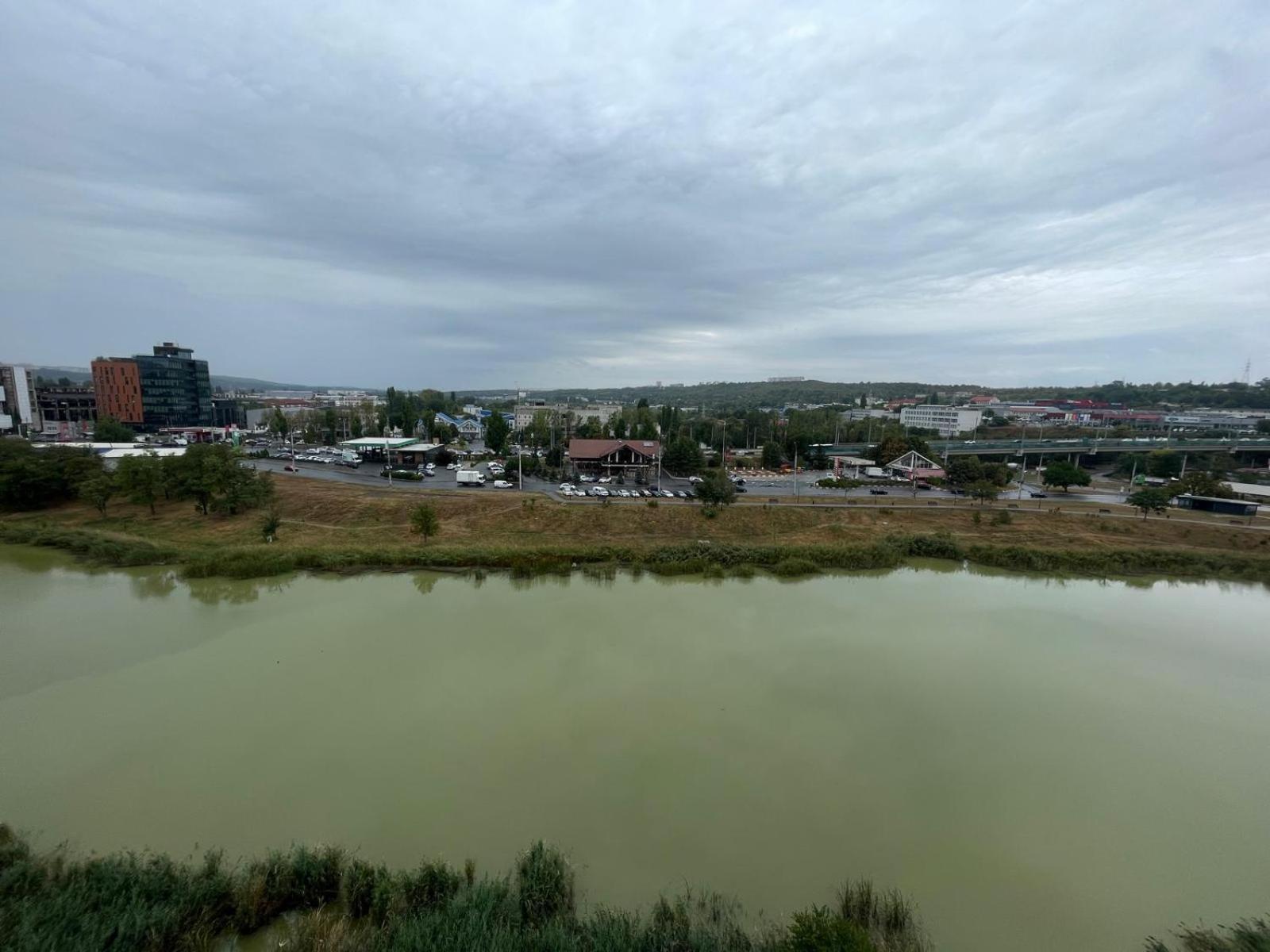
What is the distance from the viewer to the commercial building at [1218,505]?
16500 mm

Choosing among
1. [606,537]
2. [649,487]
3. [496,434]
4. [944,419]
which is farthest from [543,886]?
[944,419]

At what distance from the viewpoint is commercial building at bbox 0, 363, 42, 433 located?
30625 mm

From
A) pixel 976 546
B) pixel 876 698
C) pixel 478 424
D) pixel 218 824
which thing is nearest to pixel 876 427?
pixel 976 546

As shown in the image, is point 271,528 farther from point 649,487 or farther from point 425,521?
point 649,487

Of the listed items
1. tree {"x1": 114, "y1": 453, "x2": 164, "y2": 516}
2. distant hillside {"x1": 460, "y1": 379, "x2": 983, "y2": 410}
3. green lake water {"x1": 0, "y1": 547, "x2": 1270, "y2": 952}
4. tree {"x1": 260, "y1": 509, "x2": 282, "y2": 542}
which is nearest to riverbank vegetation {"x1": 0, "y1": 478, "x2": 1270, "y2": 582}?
tree {"x1": 260, "y1": 509, "x2": 282, "y2": 542}

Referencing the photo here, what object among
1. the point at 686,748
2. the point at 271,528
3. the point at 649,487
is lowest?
the point at 686,748

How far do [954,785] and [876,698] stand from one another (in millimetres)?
1478

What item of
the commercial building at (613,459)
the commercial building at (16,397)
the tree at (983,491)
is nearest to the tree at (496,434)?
the commercial building at (613,459)

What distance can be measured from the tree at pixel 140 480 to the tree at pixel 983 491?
25.0 meters

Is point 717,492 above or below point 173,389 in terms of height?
below

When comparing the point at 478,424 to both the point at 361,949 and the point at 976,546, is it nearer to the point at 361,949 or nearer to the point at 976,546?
the point at 976,546

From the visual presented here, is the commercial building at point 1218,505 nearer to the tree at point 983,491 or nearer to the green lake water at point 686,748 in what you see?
the tree at point 983,491

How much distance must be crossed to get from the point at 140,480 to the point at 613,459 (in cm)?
1507

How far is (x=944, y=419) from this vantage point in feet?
152
